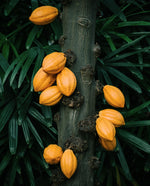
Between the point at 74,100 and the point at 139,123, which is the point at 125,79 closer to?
the point at 139,123

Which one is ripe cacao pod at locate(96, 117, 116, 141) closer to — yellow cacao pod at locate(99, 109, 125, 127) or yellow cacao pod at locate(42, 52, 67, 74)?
yellow cacao pod at locate(99, 109, 125, 127)

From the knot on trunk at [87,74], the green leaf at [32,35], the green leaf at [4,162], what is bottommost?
the green leaf at [4,162]

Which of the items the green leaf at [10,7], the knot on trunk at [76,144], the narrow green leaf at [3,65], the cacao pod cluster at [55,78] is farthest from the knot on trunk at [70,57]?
the green leaf at [10,7]

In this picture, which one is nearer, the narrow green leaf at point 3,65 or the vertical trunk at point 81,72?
the vertical trunk at point 81,72

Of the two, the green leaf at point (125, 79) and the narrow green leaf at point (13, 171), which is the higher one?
the green leaf at point (125, 79)

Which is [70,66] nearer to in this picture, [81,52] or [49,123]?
[81,52]

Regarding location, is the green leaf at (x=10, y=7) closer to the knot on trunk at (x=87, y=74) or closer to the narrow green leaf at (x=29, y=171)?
the knot on trunk at (x=87, y=74)

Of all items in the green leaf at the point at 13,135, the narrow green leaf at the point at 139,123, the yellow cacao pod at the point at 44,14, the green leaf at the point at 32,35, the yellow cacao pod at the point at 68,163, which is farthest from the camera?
the green leaf at the point at 32,35
